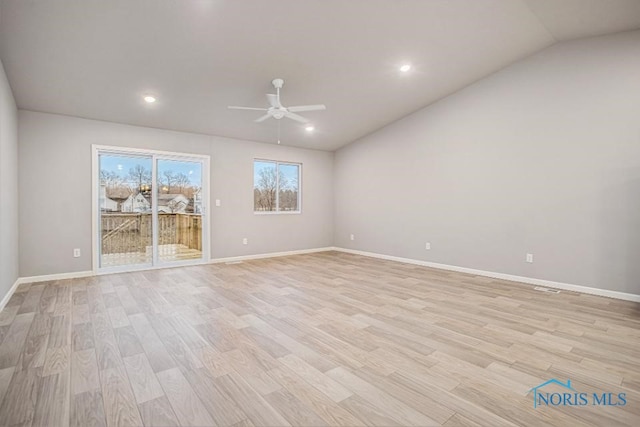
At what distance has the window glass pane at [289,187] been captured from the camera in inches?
287

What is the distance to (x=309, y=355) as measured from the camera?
2.32 metres

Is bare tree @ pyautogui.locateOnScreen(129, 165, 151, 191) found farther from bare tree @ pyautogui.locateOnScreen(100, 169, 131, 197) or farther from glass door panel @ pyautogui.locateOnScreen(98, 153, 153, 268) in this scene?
bare tree @ pyautogui.locateOnScreen(100, 169, 131, 197)

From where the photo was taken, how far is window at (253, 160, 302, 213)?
22.5 feet

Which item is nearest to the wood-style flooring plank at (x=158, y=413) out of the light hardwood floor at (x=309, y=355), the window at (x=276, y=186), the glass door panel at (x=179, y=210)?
the light hardwood floor at (x=309, y=355)

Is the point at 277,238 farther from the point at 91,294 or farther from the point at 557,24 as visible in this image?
the point at 557,24

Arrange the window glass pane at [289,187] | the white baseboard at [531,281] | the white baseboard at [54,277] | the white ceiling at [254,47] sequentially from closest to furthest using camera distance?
the white ceiling at [254,47] → the white baseboard at [531,281] → the white baseboard at [54,277] → the window glass pane at [289,187]

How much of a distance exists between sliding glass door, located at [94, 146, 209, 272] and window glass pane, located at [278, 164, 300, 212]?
184 centimetres

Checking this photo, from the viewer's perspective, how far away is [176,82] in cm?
418

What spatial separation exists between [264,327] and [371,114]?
4.60 metres

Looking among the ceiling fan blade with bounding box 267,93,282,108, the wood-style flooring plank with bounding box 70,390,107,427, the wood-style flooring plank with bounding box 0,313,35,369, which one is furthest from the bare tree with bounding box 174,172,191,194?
the wood-style flooring plank with bounding box 70,390,107,427

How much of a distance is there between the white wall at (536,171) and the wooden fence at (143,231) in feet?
13.5

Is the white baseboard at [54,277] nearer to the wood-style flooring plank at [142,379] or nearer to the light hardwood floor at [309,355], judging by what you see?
the light hardwood floor at [309,355]

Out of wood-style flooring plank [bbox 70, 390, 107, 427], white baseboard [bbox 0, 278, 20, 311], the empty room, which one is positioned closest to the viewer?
wood-style flooring plank [bbox 70, 390, 107, 427]

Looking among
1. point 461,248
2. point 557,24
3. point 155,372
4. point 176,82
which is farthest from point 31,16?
point 461,248
